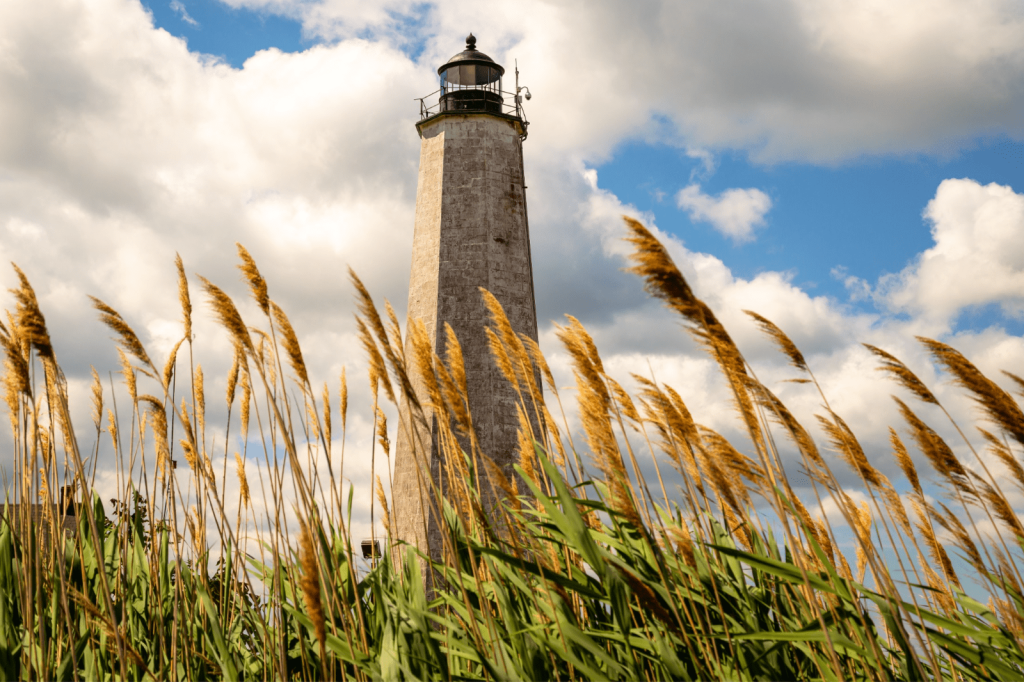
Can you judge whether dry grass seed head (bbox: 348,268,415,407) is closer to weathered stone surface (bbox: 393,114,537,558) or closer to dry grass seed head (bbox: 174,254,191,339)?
dry grass seed head (bbox: 174,254,191,339)

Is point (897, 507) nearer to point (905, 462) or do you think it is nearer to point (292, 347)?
point (905, 462)

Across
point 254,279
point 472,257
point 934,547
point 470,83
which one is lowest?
point 934,547

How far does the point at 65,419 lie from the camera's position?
6.18 ft

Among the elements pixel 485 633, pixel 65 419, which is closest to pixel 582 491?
pixel 485 633

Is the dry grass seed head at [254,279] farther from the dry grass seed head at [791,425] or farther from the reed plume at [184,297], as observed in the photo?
the dry grass seed head at [791,425]

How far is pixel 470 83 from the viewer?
1252 centimetres

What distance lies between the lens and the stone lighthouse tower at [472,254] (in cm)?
1004

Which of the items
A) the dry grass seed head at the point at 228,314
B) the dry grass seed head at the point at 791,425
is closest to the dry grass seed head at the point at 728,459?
the dry grass seed head at the point at 791,425

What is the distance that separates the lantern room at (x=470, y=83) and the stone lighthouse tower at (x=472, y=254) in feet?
1.28

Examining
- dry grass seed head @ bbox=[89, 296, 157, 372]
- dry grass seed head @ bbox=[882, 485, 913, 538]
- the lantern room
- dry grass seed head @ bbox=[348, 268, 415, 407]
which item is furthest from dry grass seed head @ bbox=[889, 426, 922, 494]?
the lantern room

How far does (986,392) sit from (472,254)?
9136 millimetres

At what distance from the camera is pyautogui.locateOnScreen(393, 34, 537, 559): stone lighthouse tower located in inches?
395

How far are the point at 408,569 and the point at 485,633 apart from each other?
56 centimetres

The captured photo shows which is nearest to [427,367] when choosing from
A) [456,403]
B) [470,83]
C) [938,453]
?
[456,403]
